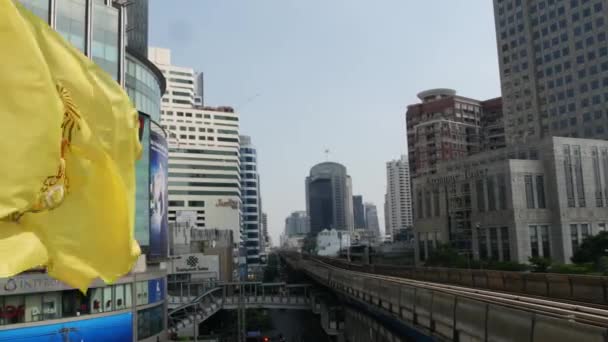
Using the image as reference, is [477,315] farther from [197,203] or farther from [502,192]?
[197,203]

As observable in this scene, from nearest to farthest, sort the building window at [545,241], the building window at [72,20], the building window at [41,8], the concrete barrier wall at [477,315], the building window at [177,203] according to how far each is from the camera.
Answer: the concrete barrier wall at [477,315], the building window at [41,8], the building window at [72,20], the building window at [545,241], the building window at [177,203]

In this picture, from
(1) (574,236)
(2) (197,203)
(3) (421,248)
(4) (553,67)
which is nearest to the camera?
(1) (574,236)

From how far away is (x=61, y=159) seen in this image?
7.58 metres

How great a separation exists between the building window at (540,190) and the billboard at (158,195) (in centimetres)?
5164

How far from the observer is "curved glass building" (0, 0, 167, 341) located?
34.1m

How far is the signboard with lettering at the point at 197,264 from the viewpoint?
92.1 metres

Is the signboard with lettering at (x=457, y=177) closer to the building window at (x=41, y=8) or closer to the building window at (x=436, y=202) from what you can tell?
the building window at (x=436, y=202)

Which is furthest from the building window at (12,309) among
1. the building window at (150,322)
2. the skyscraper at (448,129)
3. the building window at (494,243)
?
the skyscraper at (448,129)

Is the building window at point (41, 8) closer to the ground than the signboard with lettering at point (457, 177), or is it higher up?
higher up

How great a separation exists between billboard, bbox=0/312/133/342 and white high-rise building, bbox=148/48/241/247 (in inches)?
3200

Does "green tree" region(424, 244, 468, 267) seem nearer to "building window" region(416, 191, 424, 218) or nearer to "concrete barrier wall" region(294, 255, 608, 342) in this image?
"building window" region(416, 191, 424, 218)

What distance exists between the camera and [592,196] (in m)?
80.6

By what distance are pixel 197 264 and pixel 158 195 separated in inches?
1771

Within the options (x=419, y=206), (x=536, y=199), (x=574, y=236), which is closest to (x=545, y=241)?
(x=574, y=236)
